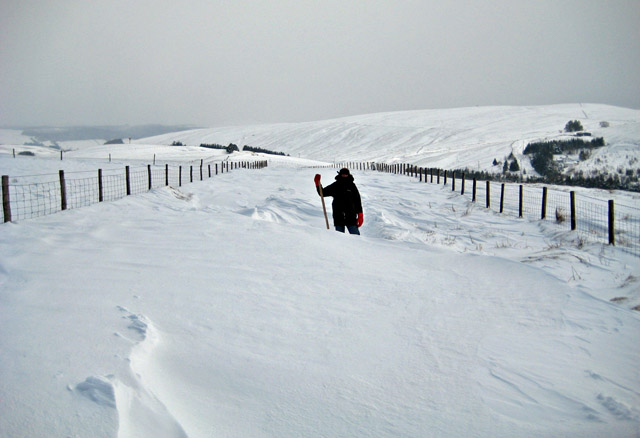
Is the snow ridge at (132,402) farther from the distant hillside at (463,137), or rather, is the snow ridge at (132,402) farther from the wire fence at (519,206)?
the distant hillside at (463,137)

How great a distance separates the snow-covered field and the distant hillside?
49.9 m

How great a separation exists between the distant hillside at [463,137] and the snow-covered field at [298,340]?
49.9m

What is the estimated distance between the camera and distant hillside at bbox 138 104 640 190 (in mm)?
61156

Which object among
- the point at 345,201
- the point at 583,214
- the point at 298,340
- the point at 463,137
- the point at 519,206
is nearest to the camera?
the point at 298,340

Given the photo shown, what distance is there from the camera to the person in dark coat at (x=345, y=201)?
8.45m

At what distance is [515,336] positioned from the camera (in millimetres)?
3957

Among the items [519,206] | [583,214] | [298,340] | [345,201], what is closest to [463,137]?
[583,214]

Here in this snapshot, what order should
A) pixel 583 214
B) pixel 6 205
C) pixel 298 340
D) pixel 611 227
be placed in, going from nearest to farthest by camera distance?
pixel 298 340 < pixel 6 205 < pixel 611 227 < pixel 583 214

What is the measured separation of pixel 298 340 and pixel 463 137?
323ft

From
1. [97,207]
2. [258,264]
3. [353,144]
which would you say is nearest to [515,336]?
[258,264]

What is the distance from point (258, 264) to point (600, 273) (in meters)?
5.42

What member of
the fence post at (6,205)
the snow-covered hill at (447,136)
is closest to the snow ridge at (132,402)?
the fence post at (6,205)

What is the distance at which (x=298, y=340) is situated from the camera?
370 centimetres

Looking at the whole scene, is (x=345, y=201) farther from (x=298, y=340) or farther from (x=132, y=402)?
(x=132, y=402)
